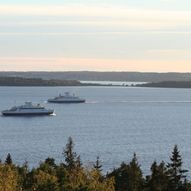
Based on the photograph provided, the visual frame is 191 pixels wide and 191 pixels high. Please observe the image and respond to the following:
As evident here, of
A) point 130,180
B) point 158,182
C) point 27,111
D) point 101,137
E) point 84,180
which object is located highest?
point 84,180

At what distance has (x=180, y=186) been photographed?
141ft

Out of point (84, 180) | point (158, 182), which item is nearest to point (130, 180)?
point (158, 182)

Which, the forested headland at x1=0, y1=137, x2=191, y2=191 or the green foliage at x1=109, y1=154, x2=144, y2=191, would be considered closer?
the forested headland at x1=0, y1=137, x2=191, y2=191

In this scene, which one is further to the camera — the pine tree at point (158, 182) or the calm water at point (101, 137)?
the calm water at point (101, 137)

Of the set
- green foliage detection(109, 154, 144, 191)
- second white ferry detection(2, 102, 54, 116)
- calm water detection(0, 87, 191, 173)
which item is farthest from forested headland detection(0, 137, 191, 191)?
second white ferry detection(2, 102, 54, 116)

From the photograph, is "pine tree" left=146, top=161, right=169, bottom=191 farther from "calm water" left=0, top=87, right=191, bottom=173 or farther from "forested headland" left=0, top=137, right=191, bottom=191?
"calm water" left=0, top=87, right=191, bottom=173

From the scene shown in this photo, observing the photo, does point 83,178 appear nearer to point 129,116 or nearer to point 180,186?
point 180,186

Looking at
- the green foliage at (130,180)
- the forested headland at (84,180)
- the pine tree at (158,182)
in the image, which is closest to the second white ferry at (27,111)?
the forested headland at (84,180)

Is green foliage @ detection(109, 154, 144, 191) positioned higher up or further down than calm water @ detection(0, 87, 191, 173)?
higher up

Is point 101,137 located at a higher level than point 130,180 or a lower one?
lower

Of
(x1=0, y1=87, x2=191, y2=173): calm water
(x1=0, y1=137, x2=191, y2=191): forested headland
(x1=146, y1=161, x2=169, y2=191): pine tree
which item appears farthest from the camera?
(x1=0, y1=87, x2=191, y2=173): calm water

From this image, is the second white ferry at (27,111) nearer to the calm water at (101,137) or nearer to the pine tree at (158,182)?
the calm water at (101,137)

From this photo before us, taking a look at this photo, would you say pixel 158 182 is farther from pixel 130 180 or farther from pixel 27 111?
pixel 27 111

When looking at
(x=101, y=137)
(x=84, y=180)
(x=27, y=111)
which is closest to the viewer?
(x=84, y=180)
